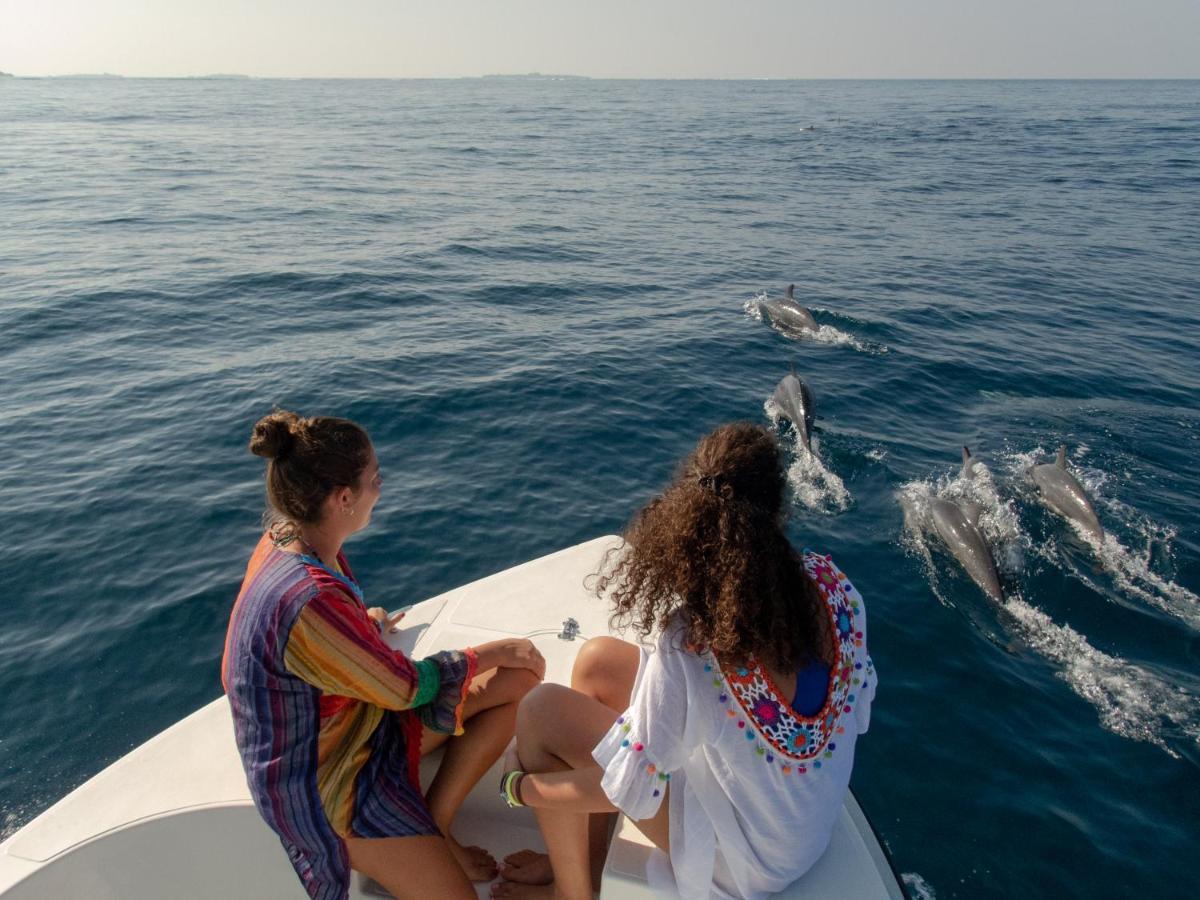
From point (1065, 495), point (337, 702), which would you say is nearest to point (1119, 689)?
point (1065, 495)

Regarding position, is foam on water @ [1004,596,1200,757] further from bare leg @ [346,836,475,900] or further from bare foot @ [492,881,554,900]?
bare leg @ [346,836,475,900]

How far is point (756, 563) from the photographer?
7.64ft

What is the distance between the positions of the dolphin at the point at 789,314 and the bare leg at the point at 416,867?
12147mm

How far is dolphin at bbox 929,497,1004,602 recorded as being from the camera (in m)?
7.16

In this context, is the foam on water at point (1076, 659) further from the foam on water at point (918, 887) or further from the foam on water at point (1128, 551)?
the foam on water at point (918, 887)

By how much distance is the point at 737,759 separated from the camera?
2400 millimetres

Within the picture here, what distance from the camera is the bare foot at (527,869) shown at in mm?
3367

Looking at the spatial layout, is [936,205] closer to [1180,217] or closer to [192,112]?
[1180,217]

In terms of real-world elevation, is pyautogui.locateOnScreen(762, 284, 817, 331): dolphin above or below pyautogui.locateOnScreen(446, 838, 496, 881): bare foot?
below

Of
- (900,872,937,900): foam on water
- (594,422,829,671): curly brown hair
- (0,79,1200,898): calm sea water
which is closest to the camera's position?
(594,422,829,671): curly brown hair

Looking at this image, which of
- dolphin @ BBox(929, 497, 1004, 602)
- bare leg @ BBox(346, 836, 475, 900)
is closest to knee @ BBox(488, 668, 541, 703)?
bare leg @ BBox(346, 836, 475, 900)

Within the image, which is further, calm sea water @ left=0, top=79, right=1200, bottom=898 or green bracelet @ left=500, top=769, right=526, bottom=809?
calm sea water @ left=0, top=79, right=1200, bottom=898

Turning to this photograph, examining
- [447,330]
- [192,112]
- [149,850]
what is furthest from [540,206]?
[192,112]

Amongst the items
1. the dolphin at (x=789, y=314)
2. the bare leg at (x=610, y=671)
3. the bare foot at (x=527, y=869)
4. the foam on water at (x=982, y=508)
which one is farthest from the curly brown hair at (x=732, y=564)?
the dolphin at (x=789, y=314)
